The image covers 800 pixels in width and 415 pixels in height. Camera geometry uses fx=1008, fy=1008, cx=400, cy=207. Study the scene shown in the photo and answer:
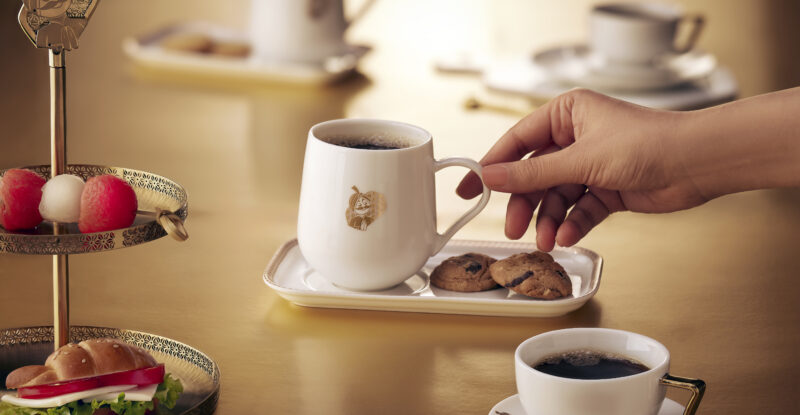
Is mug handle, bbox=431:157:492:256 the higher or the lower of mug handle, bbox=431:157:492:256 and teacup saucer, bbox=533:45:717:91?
the lower

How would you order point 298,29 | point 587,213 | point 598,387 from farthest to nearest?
point 298,29
point 587,213
point 598,387

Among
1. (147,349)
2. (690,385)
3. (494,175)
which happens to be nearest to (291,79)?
(494,175)

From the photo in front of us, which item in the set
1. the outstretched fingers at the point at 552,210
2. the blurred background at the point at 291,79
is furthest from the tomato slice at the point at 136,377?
the blurred background at the point at 291,79

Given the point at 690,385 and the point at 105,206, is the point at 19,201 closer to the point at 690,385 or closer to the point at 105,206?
the point at 105,206

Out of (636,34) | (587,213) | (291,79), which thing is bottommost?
(587,213)

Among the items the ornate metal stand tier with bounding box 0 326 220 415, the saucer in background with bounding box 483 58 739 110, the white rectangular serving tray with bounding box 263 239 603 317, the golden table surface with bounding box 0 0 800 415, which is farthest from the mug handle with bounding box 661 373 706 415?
the saucer in background with bounding box 483 58 739 110

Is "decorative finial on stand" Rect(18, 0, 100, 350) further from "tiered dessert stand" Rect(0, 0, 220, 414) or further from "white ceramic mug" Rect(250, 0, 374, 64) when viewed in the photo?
"white ceramic mug" Rect(250, 0, 374, 64)
